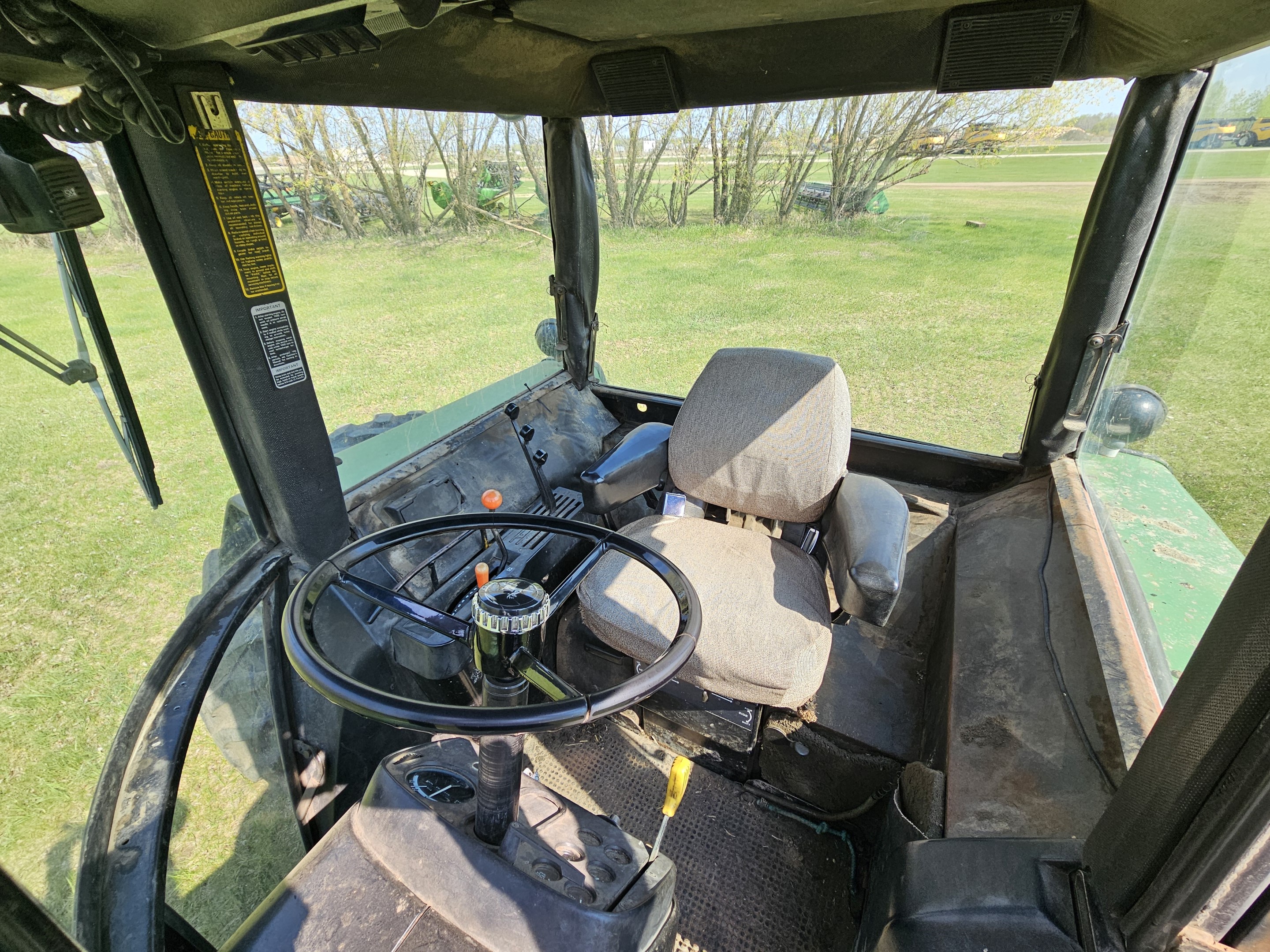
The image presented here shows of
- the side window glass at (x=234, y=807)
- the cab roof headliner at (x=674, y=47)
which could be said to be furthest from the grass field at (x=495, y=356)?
the cab roof headliner at (x=674, y=47)

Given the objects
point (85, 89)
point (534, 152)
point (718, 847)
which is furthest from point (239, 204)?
point (718, 847)

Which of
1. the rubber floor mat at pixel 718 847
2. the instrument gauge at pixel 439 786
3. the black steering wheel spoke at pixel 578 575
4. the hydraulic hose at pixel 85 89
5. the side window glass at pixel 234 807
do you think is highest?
the hydraulic hose at pixel 85 89

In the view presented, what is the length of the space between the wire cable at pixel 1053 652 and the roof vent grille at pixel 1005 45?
1.28 metres

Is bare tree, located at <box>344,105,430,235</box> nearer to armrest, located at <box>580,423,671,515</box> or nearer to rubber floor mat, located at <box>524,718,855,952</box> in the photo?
armrest, located at <box>580,423,671,515</box>

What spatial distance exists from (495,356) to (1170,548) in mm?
2325

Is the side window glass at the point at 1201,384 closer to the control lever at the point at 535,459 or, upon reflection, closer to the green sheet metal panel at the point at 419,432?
the control lever at the point at 535,459

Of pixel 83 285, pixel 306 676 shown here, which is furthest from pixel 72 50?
pixel 306 676

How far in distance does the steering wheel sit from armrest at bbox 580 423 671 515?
0.74 meters

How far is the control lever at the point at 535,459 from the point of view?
2.24 meters

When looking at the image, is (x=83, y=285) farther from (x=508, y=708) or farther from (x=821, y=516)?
(x=821, y=516)

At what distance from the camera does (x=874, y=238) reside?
2.46 m

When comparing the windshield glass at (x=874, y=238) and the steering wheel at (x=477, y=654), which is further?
the windshield glass at (x=874, y=238)

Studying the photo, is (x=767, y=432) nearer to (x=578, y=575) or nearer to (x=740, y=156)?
(x=578, y=575)

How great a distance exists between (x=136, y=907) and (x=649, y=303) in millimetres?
2645
